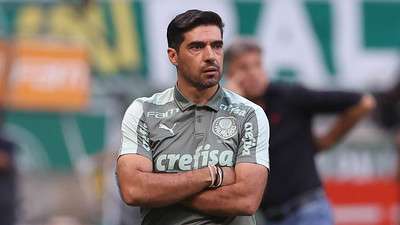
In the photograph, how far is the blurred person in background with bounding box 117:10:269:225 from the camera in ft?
19.1

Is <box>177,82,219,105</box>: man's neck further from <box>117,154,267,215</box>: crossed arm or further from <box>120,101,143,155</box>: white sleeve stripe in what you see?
<box>117,154,267,215</box>: crossed arm

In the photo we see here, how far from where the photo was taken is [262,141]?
6.05 metres

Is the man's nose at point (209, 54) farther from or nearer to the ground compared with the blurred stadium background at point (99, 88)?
farther from the ground

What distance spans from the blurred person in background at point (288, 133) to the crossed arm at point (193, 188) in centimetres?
231

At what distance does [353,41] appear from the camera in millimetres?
15664

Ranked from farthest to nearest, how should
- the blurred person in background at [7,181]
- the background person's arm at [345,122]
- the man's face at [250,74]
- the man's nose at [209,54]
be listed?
the blurred person in background at [7,181], the background person's arm at [345,122], the man's face at [250,74], the man's nose at [209,54]

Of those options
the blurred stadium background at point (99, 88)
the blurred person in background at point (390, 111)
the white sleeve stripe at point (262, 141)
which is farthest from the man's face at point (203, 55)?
the blurred person in background at point (390, 111)

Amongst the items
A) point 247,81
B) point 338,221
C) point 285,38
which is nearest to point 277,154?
point 247,81

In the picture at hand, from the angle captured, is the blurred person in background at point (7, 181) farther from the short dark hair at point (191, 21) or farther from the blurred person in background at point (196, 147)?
the short dark hair at point (191, 21)

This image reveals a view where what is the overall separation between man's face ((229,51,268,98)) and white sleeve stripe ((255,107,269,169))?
6.90 ft

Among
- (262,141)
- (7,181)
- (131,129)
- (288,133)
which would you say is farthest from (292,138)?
(7,181)

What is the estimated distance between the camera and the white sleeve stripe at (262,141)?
6.01 m

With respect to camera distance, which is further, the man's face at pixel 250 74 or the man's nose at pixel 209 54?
the man's face at pixel 250 74

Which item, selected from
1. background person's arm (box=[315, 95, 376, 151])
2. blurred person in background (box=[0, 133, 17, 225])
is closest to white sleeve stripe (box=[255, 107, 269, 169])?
background person's arm (box=[315, 95, 376, 151])
